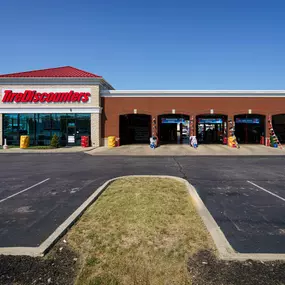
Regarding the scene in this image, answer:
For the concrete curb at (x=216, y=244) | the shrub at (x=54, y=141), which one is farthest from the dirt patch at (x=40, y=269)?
the shrub at (x=54, y=141)

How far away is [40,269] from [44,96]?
24.7 m

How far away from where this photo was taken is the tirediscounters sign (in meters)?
24.6

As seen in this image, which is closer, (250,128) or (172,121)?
(172,121)

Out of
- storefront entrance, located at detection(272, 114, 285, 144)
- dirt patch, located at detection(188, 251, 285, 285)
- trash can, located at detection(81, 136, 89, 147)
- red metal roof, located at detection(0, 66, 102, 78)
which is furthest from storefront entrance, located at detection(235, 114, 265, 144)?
dirt patch, located at detection(188, 251, 285, 285)

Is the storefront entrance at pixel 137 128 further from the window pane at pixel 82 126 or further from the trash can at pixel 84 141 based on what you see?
the trash can at pixel 84 141

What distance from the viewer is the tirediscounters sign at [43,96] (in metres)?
24.6

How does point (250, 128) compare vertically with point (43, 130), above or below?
above

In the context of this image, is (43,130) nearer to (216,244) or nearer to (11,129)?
(11,129)

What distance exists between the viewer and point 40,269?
3133 millimetres

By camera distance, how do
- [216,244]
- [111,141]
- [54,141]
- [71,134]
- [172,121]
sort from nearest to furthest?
1. [216,244]
2. [54,141]
3. [111,141]
4. [71,134]
5. [172,121]

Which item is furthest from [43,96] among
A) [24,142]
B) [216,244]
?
[216,244]

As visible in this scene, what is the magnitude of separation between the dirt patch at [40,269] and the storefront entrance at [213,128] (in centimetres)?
2598

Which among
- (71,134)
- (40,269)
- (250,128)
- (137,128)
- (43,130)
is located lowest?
(40,269)

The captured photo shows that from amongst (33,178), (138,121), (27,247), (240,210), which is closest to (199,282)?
(27,247)
